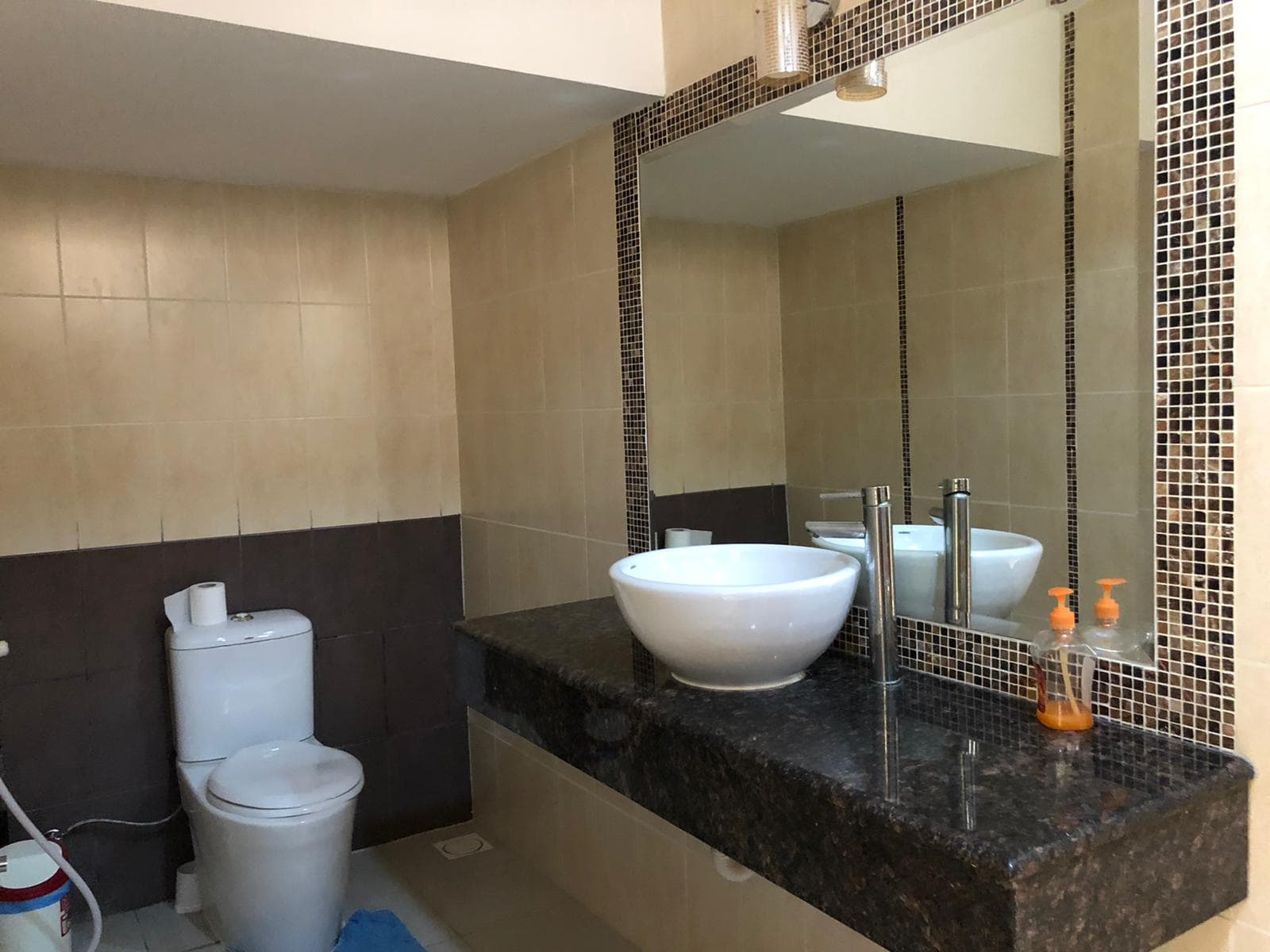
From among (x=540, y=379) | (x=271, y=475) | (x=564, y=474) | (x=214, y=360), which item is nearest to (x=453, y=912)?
(x=564, y=474)

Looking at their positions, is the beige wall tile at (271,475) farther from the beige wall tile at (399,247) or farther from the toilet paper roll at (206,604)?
the beige wall tile at (399,247)

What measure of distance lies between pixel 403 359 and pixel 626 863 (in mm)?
1679

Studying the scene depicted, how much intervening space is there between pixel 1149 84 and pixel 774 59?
2.17 ft

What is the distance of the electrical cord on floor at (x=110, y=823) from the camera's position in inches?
110

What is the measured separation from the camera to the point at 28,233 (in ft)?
8.91

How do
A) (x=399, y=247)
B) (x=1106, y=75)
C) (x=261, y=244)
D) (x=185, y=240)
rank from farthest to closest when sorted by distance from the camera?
1. (x=399, y=247)
2. (x=261, y=244)
3. (x=185, y=240)
4. (x=1106, y=75)

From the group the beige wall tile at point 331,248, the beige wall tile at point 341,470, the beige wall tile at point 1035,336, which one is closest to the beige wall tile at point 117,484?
the beige wall tile at point 341,470

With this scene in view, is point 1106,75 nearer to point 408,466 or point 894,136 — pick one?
point 894,136

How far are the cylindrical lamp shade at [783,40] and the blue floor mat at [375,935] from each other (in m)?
2.26

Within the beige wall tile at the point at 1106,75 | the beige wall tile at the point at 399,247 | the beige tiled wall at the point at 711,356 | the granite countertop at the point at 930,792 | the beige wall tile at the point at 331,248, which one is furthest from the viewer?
the beige wall tile at the point at 399,247

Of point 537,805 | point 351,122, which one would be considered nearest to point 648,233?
point 351,122

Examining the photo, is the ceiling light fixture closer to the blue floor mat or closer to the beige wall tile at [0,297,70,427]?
the beige wall tile at [0,297,70,427]

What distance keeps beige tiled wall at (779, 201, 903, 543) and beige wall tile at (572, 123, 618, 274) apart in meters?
0.62

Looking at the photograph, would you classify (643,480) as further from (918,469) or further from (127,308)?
(127,308)
